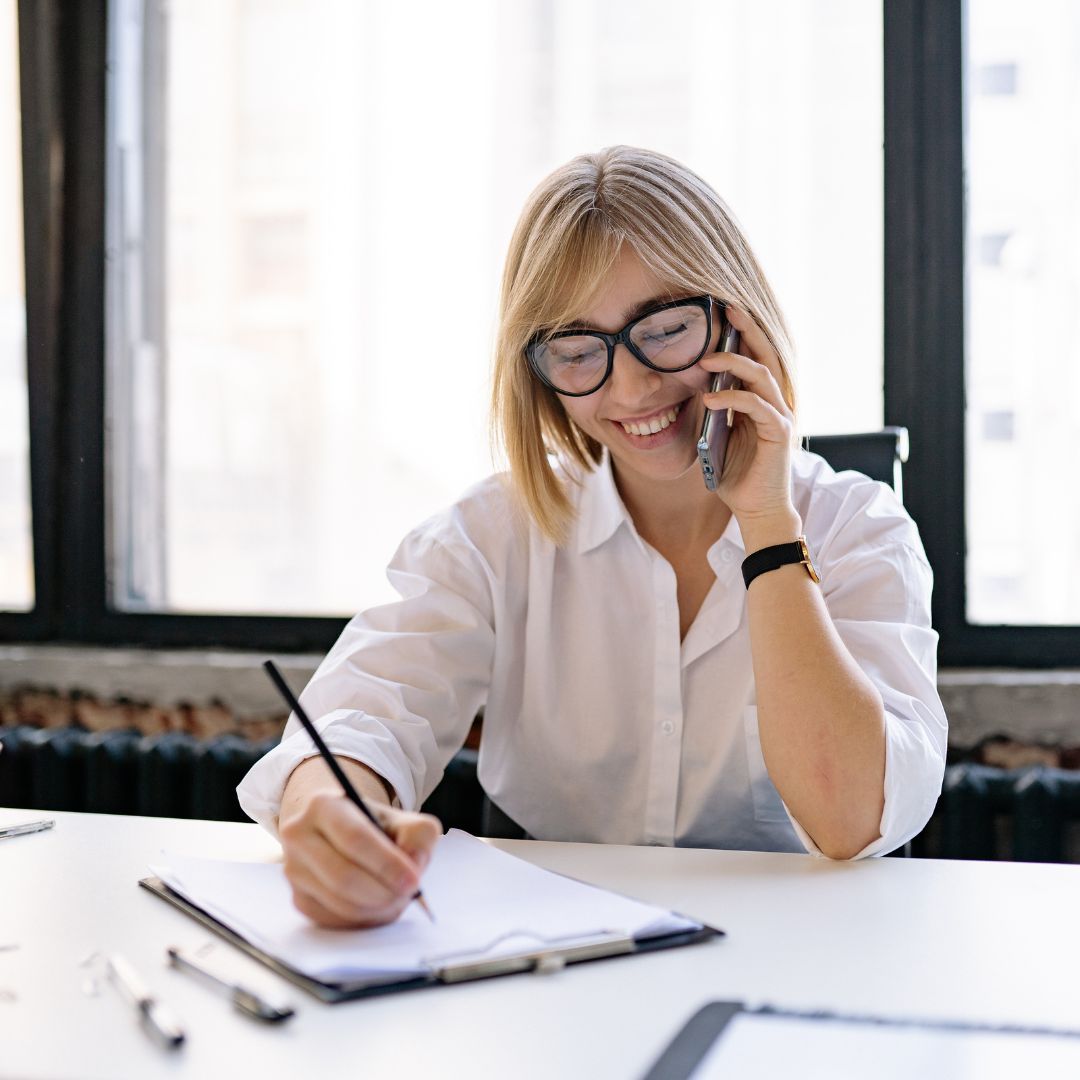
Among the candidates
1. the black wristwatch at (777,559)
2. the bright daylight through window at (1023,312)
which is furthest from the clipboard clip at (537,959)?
the bright daylight through window at (1023,312)

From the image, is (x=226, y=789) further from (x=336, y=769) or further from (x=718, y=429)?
(x=336, y=769)

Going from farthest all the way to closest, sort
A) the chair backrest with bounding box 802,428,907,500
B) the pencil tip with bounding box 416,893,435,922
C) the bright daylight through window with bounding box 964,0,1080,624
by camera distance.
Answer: the bright daylight through window with bounding box 964,0,1080,624
the chair backrest with bounding box 802,428,907,500
the pencil tip with bounding box 416,893,435,922

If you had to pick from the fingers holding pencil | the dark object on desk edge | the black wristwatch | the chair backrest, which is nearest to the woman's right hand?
the fingers holding pencil

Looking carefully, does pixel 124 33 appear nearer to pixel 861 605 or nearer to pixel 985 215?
pixel 985 215

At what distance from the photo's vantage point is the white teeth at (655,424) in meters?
1.37

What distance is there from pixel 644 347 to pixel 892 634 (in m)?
0.40

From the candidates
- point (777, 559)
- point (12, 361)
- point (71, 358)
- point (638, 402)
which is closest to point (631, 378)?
point (638, 402)

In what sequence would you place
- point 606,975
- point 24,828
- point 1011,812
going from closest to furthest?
point 606,975 → point 24,828 → point 1011,812

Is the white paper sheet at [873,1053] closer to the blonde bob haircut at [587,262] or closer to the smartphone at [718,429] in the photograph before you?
the smartphone at [718,429]

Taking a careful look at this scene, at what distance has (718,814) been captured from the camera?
1378mm

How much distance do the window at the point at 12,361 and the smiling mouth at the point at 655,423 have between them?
1479 mm

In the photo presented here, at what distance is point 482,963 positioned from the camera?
755 millimetres

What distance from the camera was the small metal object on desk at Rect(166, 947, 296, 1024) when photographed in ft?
2.26

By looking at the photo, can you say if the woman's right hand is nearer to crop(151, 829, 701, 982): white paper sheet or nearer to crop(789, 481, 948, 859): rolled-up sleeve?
crop(151, 829, 701, 982): white paper sheet
